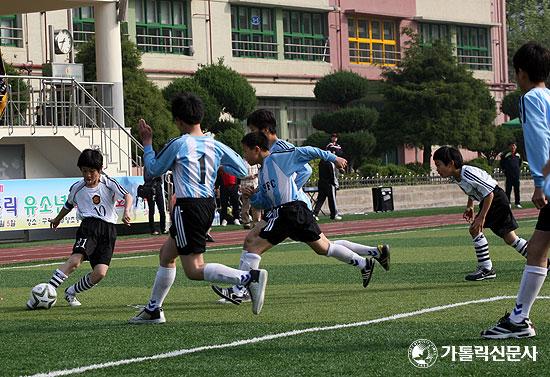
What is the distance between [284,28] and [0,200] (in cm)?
2593

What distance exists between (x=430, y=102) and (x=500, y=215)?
1359 inches

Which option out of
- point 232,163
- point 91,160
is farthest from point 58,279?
point 232,163

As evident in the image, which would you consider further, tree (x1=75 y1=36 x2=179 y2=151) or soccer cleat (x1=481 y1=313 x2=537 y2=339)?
tree (x1=75 y1=36 x2=179 y2=151)

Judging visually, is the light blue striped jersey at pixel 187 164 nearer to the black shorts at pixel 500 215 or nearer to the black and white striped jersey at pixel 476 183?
the black and white striped jersey at pixel 476 183

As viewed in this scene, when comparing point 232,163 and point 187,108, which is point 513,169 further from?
point 187,108

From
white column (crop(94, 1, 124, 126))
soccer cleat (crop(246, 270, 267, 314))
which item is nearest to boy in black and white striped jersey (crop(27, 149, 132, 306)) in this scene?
soccer cleat (crop(246, 270, 267, 314))

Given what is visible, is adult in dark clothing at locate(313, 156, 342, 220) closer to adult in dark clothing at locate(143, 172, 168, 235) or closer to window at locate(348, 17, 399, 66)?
adult in dark clothing at locate(143, 172, 168, 235)

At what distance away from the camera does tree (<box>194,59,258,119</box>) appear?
42375 mm

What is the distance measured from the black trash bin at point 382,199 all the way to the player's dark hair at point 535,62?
95.1 ft

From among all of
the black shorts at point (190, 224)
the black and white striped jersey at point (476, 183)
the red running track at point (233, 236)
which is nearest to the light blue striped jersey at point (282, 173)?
the black shorts at point (190, 224)

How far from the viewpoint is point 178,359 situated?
8.05 meters

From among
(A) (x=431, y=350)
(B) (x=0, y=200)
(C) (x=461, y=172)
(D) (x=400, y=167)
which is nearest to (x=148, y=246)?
(B) (x=0, y=200)

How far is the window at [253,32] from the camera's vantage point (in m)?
48.8

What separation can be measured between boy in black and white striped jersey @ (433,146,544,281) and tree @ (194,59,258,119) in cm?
2891
